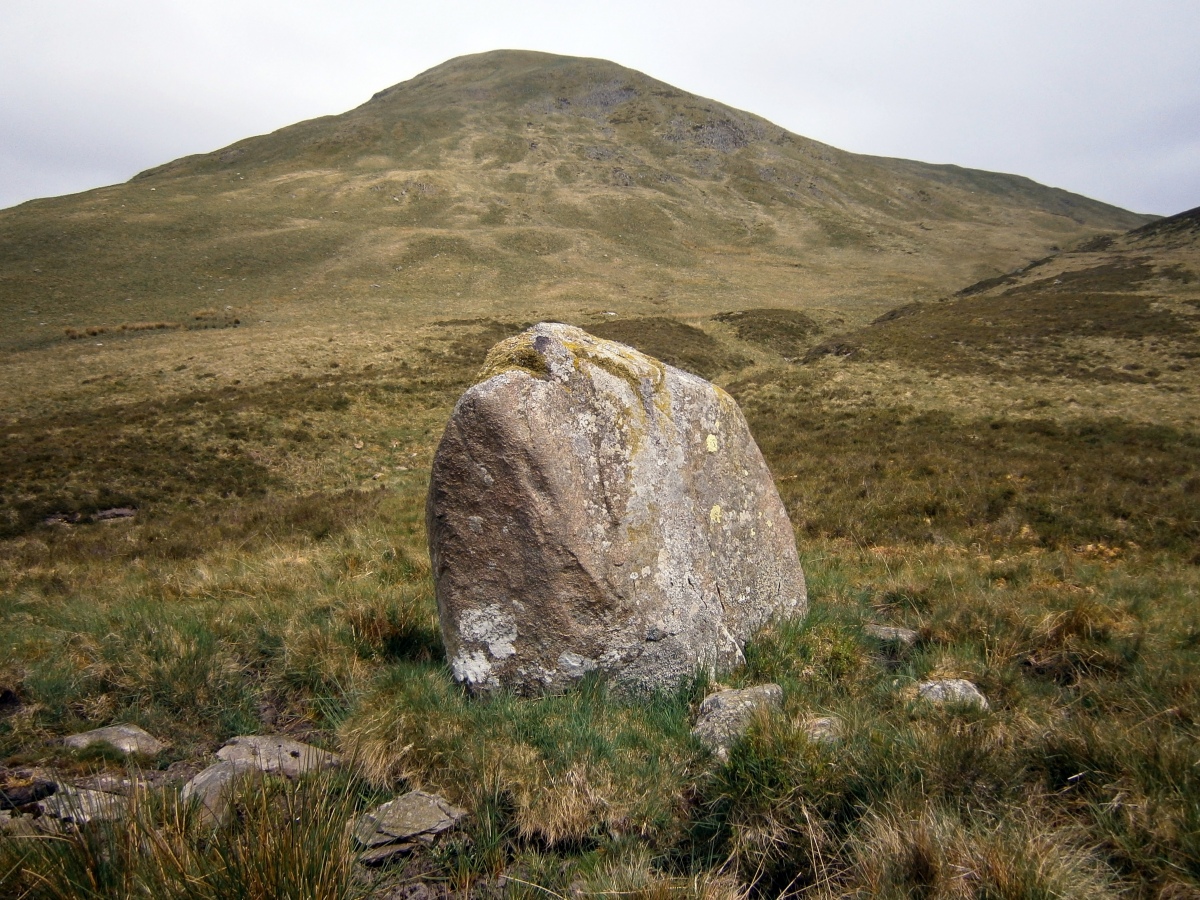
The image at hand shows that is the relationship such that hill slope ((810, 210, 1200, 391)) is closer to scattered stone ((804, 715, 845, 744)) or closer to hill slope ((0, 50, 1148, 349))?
hill slope ((0, 50, 1148, 349))

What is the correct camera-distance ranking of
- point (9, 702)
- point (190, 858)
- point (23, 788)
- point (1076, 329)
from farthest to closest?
point (1076, 329) < point (9, 702) < point (23, 788) < point (190, 858)

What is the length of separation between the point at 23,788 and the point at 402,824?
202cm


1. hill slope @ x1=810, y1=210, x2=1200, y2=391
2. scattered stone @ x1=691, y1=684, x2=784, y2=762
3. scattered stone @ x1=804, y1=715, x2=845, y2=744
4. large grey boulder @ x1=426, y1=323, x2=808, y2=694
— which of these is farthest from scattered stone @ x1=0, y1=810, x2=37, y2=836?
hill slope @ x1=810, y1=210, x2=1200, y2=391

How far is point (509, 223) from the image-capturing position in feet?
255

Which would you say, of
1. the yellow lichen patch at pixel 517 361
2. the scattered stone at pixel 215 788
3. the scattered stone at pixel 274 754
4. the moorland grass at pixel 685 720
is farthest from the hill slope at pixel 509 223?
the scattered stone at pixel 215 788

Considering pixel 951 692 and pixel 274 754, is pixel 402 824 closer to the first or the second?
pixel 274 754

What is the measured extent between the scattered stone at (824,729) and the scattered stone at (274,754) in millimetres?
2545

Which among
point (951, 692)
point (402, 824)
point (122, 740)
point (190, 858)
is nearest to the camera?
point (190, 858)

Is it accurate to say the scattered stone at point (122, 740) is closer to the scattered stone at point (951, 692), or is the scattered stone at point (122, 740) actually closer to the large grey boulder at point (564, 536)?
the large grey boulder at point (564, 536)

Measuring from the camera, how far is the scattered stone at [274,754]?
3629 millimetres

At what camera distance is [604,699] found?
463cm

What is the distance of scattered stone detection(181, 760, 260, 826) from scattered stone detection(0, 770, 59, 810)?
70 cm

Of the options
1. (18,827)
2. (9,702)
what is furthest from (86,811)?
(9,702)

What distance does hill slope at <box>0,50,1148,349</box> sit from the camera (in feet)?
167
